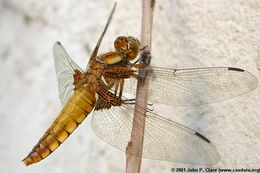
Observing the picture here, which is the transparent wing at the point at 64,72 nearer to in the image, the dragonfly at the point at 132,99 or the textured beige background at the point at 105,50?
the dragonfly at the point at 132,99

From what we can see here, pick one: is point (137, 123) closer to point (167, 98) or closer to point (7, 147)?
point (167, 98)

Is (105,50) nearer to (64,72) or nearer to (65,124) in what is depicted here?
(64,72)

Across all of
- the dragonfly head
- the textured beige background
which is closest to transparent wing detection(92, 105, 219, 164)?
the dragonfly head

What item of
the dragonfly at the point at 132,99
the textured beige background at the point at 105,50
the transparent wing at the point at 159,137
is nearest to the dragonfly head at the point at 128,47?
the dragonfly at the point at 132,99

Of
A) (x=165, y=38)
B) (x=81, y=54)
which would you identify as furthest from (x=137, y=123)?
(x=81, y=54)

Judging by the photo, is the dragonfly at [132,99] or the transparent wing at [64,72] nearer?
the dragonfly at [132,99]

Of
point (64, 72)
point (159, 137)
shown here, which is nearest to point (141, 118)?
point (159, 137)

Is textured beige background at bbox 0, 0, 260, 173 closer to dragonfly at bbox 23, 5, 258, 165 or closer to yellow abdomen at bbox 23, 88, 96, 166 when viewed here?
dragonfly at bbox 23, 5, 258, 165
